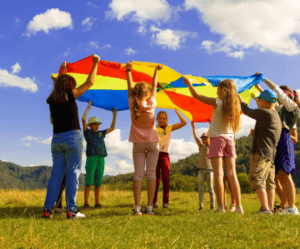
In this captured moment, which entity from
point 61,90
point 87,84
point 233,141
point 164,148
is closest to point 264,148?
point 233,141

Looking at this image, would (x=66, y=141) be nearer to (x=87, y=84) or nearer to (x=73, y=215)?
(x=87, y=84)

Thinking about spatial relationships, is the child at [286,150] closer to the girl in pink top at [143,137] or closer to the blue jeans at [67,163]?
the girl in pink top at [143,137]

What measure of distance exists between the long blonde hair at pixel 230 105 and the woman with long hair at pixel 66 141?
5.82 ft

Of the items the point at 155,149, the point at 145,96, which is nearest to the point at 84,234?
the point at 155,149

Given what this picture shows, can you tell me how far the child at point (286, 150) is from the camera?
4.22 meters

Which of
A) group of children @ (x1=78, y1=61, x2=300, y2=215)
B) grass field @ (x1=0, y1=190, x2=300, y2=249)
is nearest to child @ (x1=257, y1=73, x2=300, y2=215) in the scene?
group of children @ (x1=78, y1=61, x2=300, y2=215)

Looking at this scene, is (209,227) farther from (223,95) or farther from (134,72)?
(134,72)

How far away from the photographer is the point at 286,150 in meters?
4.29

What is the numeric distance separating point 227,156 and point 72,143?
2.07m

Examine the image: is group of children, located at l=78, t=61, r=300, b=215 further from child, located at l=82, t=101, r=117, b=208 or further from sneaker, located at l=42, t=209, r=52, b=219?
child, located at l=82, t=101, r=117, b=208

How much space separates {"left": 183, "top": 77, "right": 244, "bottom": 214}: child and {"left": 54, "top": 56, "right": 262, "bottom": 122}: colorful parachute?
171cm

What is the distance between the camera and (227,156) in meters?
3.99

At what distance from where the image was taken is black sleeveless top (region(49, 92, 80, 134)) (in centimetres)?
384

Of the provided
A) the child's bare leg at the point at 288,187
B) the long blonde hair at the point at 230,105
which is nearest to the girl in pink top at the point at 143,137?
the long blonde hair at the point at 230,105
